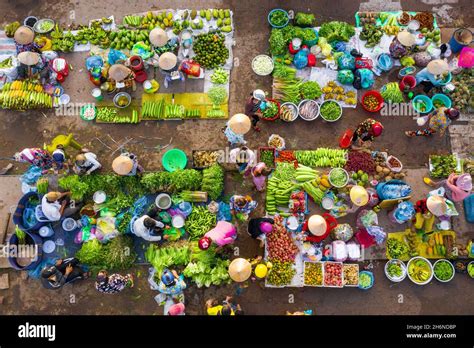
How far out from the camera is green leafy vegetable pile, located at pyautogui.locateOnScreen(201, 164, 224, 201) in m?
8.80

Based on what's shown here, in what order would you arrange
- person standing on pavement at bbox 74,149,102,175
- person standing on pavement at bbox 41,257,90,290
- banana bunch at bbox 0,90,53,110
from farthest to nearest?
banana bunch at bbox 0,90,53,110, person standing on pavement at bbox 74,149,102,175, person standing on pavement at bbox 41,257,90,290

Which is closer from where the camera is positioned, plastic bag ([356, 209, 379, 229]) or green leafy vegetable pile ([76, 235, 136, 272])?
green leafy vegetable pile ([76, 235, 136, 272])

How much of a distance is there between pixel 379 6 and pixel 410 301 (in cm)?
727

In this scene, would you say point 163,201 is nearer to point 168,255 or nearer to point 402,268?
point 168,255

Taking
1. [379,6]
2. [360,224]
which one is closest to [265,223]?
[360,224]

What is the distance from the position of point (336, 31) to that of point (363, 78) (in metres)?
1.35

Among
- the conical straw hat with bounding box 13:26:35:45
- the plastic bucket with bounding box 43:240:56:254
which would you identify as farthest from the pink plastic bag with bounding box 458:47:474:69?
the plastic bucket with bounding box 43:240:56:254

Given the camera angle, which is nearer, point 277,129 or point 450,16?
point 277,129

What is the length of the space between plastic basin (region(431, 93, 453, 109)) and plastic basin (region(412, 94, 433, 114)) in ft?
0.44

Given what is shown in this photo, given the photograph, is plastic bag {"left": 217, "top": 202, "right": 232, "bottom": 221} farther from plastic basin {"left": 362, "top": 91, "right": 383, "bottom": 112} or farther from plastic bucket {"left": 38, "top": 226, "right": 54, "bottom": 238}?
plastic basin {"left": 362, "top": 91, "right": 383, "bottom": 112}

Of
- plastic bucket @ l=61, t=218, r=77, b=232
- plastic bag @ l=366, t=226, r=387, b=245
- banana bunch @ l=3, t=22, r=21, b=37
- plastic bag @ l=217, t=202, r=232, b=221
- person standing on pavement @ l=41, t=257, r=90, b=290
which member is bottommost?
person standing on pavement @ l=41, t=257, r=90, b=290

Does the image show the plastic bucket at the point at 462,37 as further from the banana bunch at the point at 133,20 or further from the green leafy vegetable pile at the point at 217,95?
the banana bunch at the point at 133,20

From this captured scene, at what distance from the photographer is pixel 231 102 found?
965 cm

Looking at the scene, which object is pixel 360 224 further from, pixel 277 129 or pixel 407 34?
pixel 407 34
